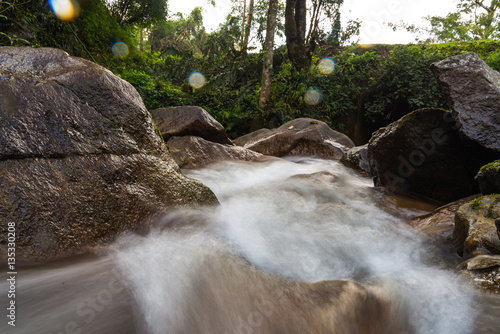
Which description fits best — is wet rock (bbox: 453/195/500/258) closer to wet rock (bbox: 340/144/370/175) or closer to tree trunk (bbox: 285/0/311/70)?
wet rock (bbox: 340/144/370/175)

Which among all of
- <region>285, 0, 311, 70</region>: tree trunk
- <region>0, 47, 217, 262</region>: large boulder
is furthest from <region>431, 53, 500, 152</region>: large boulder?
<region>285, 0, 311, 70</region>: tree trunk

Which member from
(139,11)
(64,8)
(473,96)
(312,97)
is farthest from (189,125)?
(139,11)

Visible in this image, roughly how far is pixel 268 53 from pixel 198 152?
5.35 m

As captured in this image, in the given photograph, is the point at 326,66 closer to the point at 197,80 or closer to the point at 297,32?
the point at 297,32

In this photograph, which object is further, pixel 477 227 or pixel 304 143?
pixel 304 143

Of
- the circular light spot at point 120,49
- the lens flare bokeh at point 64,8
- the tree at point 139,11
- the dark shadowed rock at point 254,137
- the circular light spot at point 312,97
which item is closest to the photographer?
the lens flare bokeh at point 64,8

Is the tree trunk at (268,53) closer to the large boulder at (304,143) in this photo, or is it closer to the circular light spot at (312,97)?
the circular light spot at (312,97)

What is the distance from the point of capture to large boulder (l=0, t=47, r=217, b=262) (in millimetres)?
1804

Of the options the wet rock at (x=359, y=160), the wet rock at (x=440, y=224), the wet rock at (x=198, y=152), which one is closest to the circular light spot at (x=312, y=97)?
the wet rock at (x=359, y=160)

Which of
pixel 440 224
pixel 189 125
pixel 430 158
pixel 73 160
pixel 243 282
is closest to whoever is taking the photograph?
pixel 243 282

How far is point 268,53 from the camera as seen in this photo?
364 inches

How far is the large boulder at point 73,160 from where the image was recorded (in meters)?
1.80

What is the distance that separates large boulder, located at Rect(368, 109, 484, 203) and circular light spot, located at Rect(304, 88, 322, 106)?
6.72 meters

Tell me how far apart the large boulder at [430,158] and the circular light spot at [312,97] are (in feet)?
22.1
